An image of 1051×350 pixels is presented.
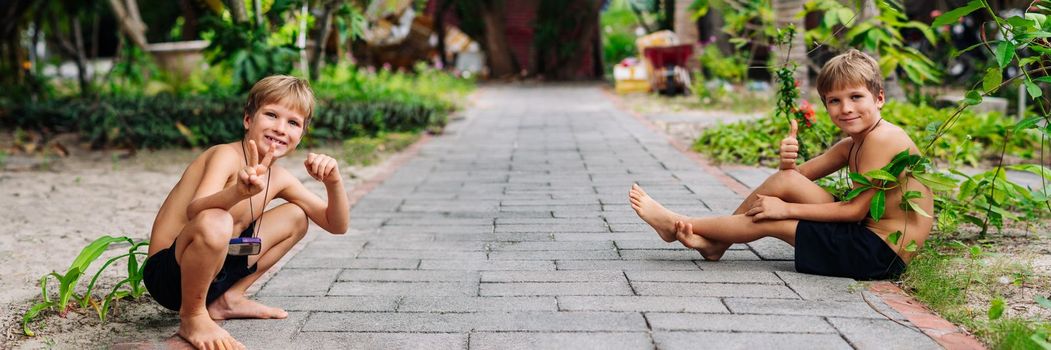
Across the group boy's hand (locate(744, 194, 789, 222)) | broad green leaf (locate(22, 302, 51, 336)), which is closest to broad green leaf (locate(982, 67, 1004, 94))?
boy's hand (locate(744, 194, 789, 222))

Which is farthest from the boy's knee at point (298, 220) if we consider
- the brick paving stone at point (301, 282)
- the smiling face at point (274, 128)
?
the brick paving stone at point (301, 282)

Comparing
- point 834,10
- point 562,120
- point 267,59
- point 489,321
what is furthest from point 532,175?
point 562,120

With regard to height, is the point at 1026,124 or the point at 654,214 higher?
the point at 1026,124

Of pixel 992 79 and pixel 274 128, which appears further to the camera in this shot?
pixel 992 79

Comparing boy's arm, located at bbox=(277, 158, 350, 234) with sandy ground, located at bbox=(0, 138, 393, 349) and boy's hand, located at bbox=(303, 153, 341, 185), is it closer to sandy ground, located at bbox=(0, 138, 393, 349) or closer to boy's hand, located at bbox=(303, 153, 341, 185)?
boy's hand, located at bbox=(303, 153, 341, 185)

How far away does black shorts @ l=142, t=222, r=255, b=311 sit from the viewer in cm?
275

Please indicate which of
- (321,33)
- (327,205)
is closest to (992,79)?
(327,205)

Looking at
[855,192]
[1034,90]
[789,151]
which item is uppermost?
[1034,90]

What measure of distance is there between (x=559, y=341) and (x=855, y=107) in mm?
1419

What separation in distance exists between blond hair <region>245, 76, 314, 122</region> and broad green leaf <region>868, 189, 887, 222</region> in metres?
1.87

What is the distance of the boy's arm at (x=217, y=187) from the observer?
259 cm

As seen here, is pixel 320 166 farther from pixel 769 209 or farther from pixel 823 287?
pixel 823 287

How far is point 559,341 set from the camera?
2695 mm

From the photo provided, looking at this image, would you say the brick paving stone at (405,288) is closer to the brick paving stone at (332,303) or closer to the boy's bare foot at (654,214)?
the brick paving stone at (332,303)
